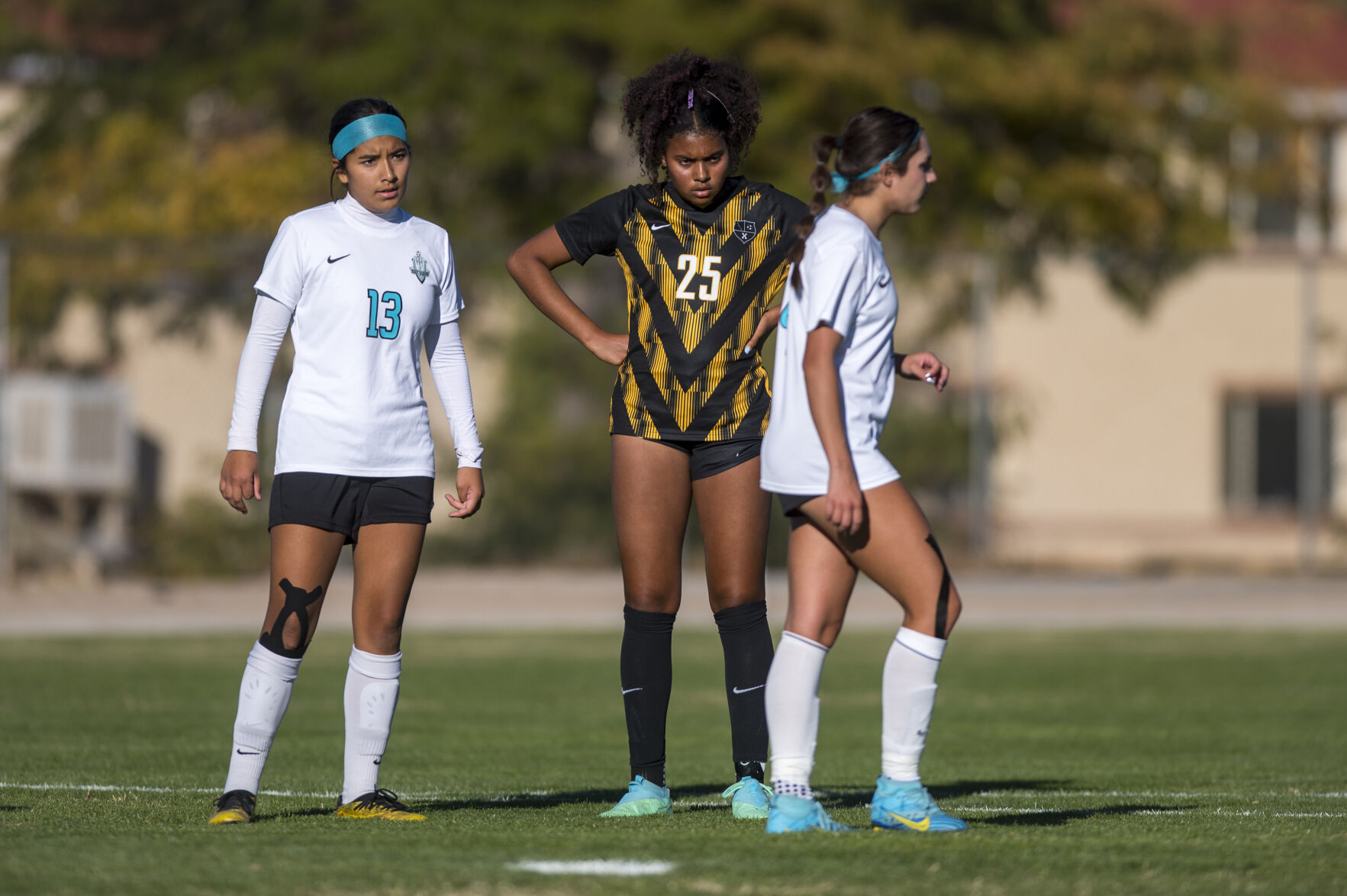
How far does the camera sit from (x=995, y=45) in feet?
66.1

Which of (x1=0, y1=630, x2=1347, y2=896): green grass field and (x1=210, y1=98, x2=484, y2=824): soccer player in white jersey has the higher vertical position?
(x1=210, y1=98, x2=484, y2=824): soccer player in white jersey

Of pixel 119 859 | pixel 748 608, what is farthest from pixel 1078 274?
pixel 119 859

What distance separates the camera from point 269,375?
5531 millimetres

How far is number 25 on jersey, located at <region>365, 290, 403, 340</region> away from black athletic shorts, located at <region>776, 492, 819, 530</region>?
4.05ft

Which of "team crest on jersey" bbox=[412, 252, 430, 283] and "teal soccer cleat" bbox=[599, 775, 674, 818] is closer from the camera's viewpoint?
"team crest on jersey" bbox=[412, 252, 430, 283]

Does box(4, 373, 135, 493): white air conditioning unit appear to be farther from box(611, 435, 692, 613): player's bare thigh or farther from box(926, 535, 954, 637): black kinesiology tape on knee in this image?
box(926, 535, 954, 637): black kinesiology tape on knee

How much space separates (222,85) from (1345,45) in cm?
1550

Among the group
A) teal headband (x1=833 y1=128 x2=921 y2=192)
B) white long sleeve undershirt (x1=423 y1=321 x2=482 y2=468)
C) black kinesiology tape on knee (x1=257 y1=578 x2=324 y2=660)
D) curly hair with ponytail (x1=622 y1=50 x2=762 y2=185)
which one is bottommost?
black kinesiology tape on knee (x1=257 y1=578 x2=324 y2=660)

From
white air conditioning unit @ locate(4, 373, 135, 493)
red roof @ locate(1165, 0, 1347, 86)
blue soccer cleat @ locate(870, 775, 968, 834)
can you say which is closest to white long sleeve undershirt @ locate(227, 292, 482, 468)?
blue soccer cleat @ locate(870, 775, 968, 834)

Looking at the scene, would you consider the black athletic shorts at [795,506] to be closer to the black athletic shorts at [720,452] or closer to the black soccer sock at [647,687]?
the black athletic shorts at [720,452]

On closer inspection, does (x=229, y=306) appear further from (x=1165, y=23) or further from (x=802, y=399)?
(x=802, y=399)

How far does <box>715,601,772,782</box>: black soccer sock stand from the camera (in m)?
5.96

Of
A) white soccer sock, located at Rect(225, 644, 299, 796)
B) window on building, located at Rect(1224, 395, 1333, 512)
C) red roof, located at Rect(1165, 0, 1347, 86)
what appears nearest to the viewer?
white soccer sock, located at Rect(225, 644, 299, 796)

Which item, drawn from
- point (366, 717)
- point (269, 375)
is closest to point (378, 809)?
point (366, 717)
